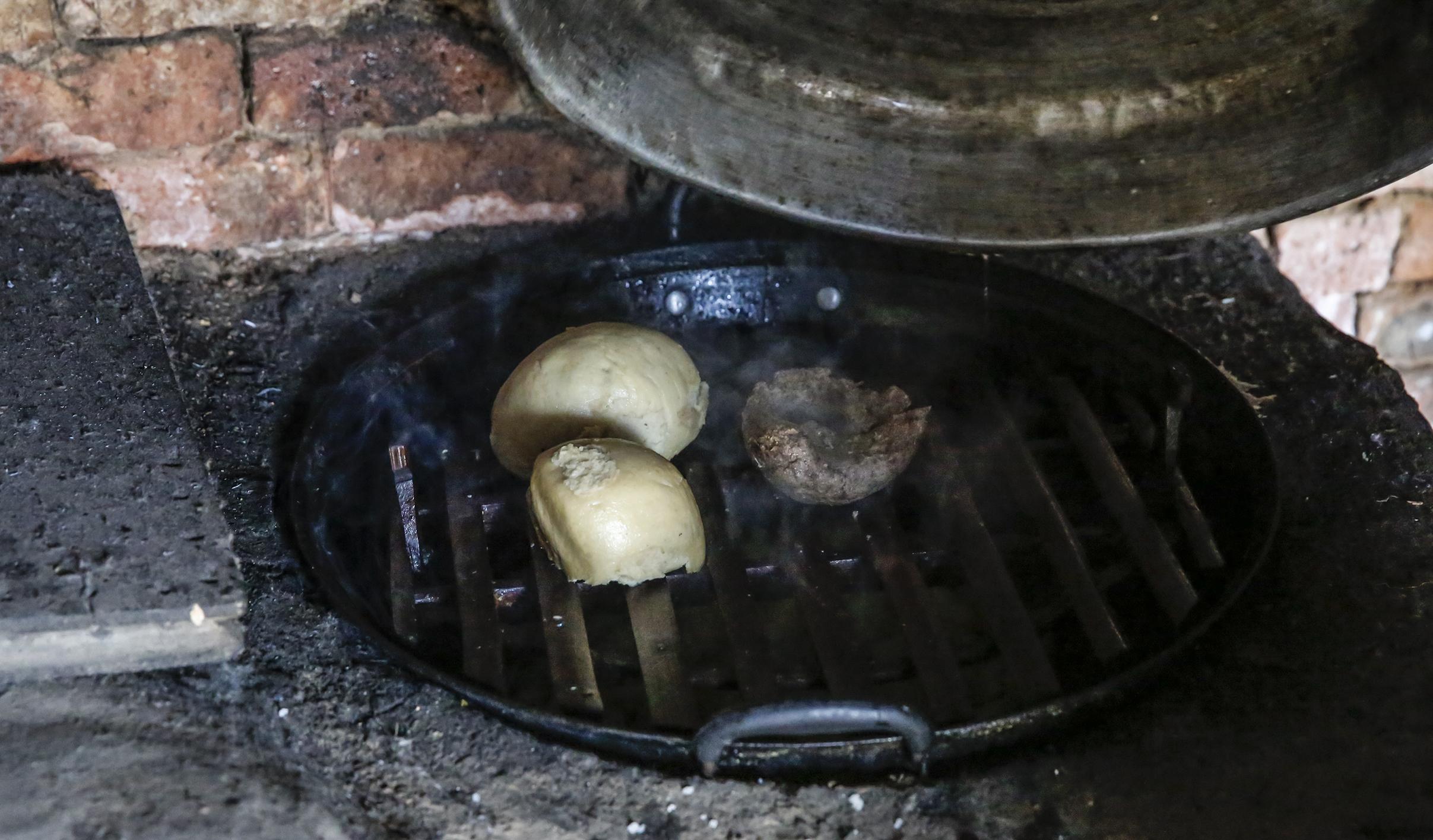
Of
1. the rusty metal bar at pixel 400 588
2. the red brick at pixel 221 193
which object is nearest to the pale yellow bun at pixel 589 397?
the rusty metal bar at pixel 400 588

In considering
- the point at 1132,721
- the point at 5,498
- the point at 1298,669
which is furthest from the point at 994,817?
the point at 5,498

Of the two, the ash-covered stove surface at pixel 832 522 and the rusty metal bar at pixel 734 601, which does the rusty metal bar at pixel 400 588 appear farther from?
the rusty metal bar at pixel 734 601

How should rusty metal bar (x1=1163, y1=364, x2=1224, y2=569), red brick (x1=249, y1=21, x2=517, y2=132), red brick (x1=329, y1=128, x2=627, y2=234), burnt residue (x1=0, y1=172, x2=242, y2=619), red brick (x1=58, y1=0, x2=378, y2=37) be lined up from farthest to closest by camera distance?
1. red brick (x1=329, y1=128, x2=627, y2=234)
2. red brick (x1=249, y1=21, x2=517, y2=132)
3. red brick (x1=58, y1=0, x2=378, y2=37)
4. rusty metal bar (x1=1163, y1=364, x2=1224, y2=569)
5. burnt residue (x1=0, y1=172, x2=242, y2=619)

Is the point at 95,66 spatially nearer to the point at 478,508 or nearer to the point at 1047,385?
the point at 478,508

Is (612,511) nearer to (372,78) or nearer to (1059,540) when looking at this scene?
(1059,540)

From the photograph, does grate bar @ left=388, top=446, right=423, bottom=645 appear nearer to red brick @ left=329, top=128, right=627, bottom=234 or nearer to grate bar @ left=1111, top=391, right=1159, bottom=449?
red brick @ left=329, top=128, right=627, bottom=234

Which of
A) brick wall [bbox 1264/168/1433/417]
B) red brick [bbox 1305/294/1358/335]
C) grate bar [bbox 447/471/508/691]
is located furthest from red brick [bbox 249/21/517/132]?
red brick [bbox 1305/294/1358/335]

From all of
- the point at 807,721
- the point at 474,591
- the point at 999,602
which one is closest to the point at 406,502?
the point at 474,591
